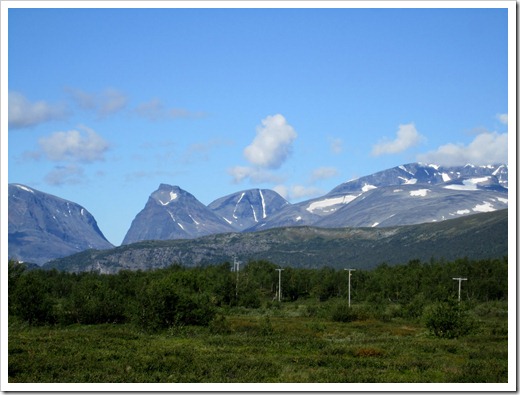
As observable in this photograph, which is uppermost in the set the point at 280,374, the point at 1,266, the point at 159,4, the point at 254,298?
the point at 159,4

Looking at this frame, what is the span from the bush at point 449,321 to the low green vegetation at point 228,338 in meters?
0.06

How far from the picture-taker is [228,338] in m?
41.3

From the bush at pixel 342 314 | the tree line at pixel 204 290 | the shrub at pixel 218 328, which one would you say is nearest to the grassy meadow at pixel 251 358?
the shrub at pixel 218 328

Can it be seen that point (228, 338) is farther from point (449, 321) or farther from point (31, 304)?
point (31, 304)

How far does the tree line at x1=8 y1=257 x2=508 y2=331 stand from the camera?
51.3 metres

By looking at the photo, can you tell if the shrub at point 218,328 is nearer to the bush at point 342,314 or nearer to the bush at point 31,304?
the bush at point 31,304

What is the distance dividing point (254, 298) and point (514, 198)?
221ft

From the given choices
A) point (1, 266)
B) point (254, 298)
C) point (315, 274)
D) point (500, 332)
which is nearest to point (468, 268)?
point (315, 274)

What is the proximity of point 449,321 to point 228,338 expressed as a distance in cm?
1430

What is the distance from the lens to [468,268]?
361 ft

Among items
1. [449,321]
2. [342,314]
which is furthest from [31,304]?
[449,321]

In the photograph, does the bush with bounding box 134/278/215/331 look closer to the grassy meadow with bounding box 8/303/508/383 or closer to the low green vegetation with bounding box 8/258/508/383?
the low green vegetation with bounding box 8/258/508/383

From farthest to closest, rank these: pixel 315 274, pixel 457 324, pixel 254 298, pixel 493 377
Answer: pixel 315 274, pixel 254 298, pixel 457 324, pixel 493 377

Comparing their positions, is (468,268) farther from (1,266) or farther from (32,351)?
(1,266)
